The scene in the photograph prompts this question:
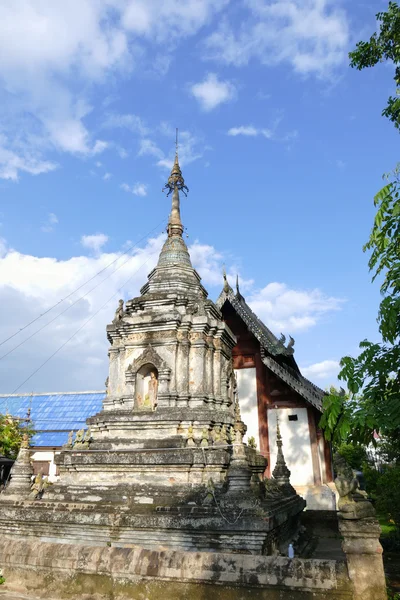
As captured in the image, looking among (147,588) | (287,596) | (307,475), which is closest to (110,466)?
(147,588)

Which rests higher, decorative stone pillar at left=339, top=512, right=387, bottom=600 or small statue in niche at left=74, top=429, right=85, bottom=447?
small statue in niche at left=74, top=429, right=85, bottom=447

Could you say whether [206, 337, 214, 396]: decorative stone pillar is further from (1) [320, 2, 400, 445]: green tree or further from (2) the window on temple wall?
(1) [320, 2, 400, 445]: green tree

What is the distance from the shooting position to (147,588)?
5723 mm

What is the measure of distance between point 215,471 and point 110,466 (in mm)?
2713

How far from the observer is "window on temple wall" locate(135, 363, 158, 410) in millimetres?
13516

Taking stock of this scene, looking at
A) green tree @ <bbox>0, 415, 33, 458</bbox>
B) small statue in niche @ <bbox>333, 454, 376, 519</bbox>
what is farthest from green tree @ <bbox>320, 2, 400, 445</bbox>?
Result: green tree @ <bbox>0, 415, 33, 458</bbox>

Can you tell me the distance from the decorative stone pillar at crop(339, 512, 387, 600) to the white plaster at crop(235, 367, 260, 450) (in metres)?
13.0

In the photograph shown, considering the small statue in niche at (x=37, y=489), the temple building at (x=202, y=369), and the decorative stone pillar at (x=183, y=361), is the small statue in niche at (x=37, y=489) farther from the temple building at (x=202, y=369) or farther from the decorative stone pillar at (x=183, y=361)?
the decorative stone pillar at (x=183, y=361)

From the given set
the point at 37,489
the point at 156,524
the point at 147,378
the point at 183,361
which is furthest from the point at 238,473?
the point at 37,489

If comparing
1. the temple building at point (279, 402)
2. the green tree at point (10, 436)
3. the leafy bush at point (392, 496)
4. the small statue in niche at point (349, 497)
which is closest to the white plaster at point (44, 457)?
the green tree at point (10, 436)

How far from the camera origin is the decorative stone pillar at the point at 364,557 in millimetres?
5113

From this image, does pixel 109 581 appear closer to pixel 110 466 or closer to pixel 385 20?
pixel 110 466

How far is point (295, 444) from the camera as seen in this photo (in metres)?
17.9

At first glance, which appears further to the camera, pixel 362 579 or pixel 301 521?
pixel 301 521
